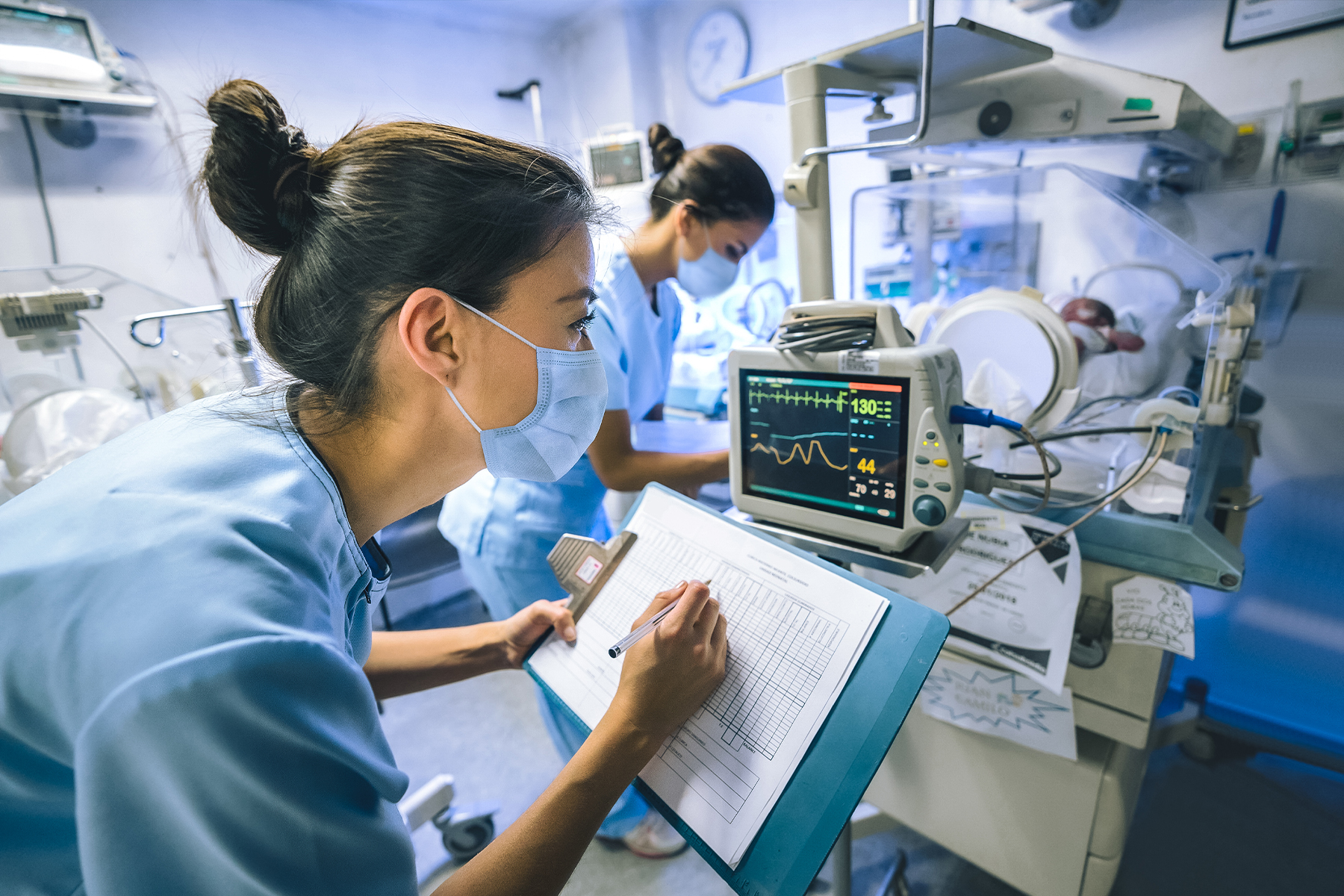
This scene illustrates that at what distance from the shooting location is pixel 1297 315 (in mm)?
1715

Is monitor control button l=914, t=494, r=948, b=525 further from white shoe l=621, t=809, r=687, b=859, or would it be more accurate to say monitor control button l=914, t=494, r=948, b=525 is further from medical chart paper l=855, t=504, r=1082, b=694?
white shoe l=621, t=809, r=687, b=859

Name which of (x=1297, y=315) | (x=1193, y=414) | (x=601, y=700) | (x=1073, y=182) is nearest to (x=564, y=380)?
(x=601, y=700)

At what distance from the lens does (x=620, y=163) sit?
272 centimetres

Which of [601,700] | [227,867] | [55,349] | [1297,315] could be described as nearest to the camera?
[227,867]

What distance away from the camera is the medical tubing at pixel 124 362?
208 cm

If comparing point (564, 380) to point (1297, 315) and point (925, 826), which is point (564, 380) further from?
point (1297, 315)

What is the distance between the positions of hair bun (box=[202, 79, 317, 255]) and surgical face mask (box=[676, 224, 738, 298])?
0.95 meters

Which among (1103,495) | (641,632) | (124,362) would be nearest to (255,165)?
(641,632)

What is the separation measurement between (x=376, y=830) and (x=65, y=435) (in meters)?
2.03

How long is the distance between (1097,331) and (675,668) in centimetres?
125

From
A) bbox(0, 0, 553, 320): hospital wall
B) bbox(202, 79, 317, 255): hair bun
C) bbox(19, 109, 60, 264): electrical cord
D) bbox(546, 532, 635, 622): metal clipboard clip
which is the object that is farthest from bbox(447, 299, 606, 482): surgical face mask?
bbox(19, 109, 60, 264): electrical cord

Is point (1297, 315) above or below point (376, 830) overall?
above

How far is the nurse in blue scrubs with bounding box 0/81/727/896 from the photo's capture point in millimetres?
432

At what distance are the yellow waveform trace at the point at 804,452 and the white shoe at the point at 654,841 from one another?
3.75 feet
